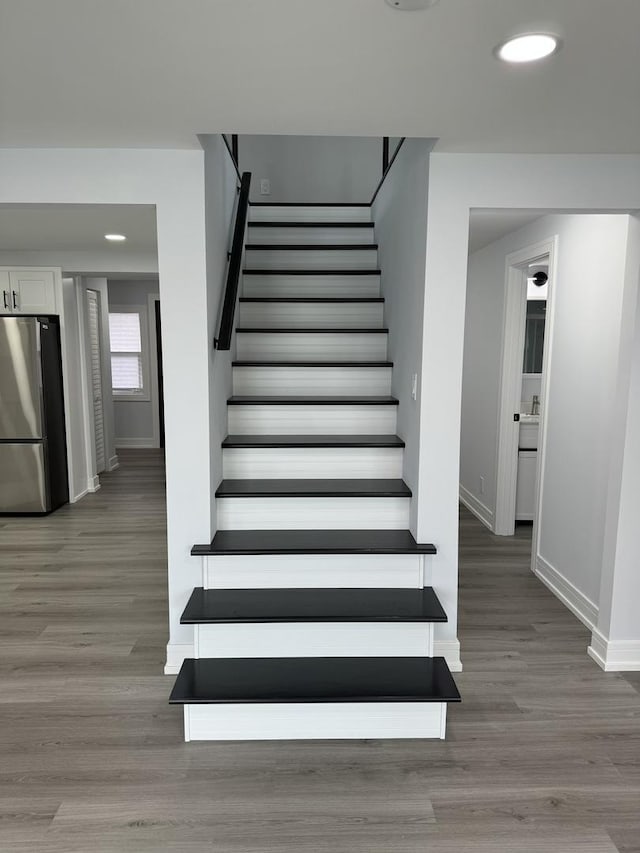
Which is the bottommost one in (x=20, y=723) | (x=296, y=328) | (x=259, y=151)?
(x=20, y=723)

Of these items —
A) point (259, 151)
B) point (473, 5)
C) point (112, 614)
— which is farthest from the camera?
point (259, 151)

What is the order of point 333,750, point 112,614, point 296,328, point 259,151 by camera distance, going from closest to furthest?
point 333,750 → point 112,614 → point 296,328 → point 259,151

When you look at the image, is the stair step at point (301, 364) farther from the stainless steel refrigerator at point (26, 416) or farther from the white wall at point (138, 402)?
the white wall at point (138, 402)

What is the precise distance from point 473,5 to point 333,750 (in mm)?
2408

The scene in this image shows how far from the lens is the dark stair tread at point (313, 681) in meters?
2.17

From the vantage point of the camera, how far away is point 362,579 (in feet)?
8.64

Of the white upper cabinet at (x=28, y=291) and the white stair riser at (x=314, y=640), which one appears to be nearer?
the white stair riser at (x=314, y=640)

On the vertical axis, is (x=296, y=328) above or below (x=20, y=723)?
above

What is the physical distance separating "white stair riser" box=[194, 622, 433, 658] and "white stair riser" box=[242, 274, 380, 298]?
2.47 m

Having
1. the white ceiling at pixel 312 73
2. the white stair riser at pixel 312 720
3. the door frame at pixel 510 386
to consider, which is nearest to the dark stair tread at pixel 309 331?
the door frame at pixel 510 386

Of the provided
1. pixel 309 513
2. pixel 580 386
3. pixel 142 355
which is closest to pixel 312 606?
pixel 309 513

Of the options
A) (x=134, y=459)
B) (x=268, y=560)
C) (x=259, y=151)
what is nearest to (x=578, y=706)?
(x=268, y=560)

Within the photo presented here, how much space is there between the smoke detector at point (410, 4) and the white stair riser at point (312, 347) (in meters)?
2.38

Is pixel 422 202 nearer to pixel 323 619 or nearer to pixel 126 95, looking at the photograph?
pixel 126 95
